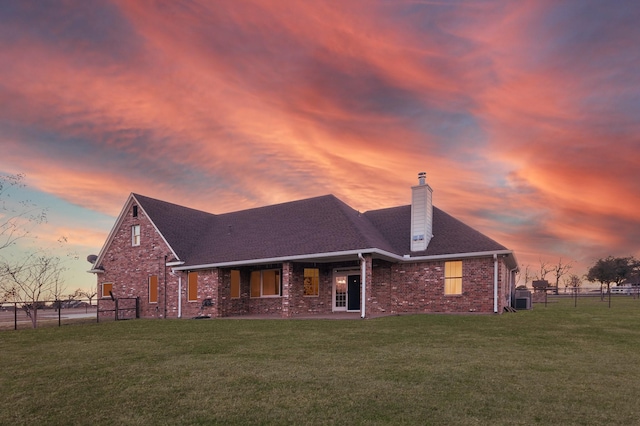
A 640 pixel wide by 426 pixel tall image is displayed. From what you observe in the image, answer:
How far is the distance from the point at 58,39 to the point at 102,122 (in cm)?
426

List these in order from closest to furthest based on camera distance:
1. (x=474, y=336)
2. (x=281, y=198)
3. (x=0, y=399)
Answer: (x=0, y=399)
(x=474, y=336)
(x=281, y=198)

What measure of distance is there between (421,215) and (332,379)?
15.1 meters

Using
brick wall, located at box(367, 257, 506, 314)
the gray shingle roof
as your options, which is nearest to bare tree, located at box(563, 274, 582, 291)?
the gray shingle roof

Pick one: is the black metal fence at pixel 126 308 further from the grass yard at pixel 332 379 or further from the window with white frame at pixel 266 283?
the grass yard at pixel 332 379

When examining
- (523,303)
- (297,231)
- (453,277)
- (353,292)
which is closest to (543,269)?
(523,303)

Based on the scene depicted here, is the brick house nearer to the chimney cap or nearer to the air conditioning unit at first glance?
the chimney cap

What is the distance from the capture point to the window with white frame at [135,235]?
80.8 feet

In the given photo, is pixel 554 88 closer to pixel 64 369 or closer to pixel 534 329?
pixel 534 329

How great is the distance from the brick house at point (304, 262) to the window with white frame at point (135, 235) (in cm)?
6

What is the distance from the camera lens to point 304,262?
2053 centimetres

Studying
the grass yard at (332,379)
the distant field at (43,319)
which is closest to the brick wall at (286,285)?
the distant field at (43,319)

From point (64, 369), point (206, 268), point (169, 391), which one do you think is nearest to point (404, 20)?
point (169, 391)

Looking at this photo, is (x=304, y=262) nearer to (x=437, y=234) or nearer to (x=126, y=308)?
(x=437, y=234)

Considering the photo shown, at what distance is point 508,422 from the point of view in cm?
458
